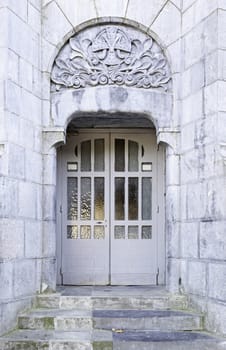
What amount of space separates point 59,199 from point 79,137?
89 cm

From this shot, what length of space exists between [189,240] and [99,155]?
2.04m

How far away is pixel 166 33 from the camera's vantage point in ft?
19.8

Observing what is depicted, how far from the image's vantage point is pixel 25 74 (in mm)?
5641

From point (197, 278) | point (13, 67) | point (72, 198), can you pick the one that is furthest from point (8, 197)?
point (197, 278)

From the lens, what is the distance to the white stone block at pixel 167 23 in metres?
6.02

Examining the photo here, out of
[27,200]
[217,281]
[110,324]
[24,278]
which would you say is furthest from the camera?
[27,200]

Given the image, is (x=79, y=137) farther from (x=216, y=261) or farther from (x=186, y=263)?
(x=216, y=261)

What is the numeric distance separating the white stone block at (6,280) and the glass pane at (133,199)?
2.33m

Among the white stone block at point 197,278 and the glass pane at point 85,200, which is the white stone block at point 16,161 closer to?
the glass pane at point 85,200

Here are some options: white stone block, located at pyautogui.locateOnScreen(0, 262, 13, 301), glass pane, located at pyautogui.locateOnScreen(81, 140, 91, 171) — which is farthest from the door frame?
white stone block, located at pyautogui.locateOnScreen(0, 262, 13, 301)

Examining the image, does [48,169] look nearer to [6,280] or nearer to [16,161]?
[16,161]

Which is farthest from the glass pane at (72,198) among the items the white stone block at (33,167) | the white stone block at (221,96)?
the white stone block at (221,96)

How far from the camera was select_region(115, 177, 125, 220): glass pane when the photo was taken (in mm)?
7102

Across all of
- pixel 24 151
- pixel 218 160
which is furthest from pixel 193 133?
pixel 24 151
